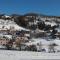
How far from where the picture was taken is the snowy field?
6125 millimetres

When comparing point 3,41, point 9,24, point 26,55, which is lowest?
point 26,55

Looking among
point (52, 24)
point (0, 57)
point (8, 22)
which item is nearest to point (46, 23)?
point (52, 24)

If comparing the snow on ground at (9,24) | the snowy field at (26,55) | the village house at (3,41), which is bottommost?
the snowy field at (26,55)

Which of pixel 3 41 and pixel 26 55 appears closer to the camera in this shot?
pixel 26 55

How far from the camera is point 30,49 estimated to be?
6.42 m

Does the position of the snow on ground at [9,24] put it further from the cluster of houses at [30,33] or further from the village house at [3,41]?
the village house at [3,41]

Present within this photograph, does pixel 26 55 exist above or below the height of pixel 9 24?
below

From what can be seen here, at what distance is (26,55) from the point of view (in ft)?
20.3

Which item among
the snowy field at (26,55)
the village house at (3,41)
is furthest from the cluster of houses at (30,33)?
the snowy field at (26,55)

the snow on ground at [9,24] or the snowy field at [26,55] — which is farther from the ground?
the snow on ground at [9,24]

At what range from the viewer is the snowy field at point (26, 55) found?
6.12m

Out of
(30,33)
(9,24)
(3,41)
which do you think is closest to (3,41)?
(3,41)

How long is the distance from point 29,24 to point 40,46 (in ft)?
2.25

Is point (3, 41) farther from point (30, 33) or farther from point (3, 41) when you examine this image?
point (30, 33)
